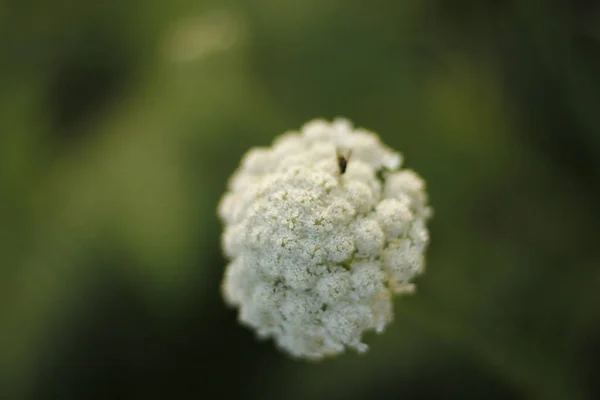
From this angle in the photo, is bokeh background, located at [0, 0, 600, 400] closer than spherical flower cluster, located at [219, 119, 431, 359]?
No

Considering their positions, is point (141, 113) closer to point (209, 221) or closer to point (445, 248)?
point (209, 221)

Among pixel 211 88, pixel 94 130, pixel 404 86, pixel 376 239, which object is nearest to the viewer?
pixel 376 239

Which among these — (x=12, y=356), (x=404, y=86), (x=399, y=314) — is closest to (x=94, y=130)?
(x=12, y=356)

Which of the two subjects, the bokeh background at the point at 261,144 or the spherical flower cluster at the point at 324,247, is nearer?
the spherical flower cluster at the point at 324,247

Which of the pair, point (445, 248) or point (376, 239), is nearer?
point (376, 239)
